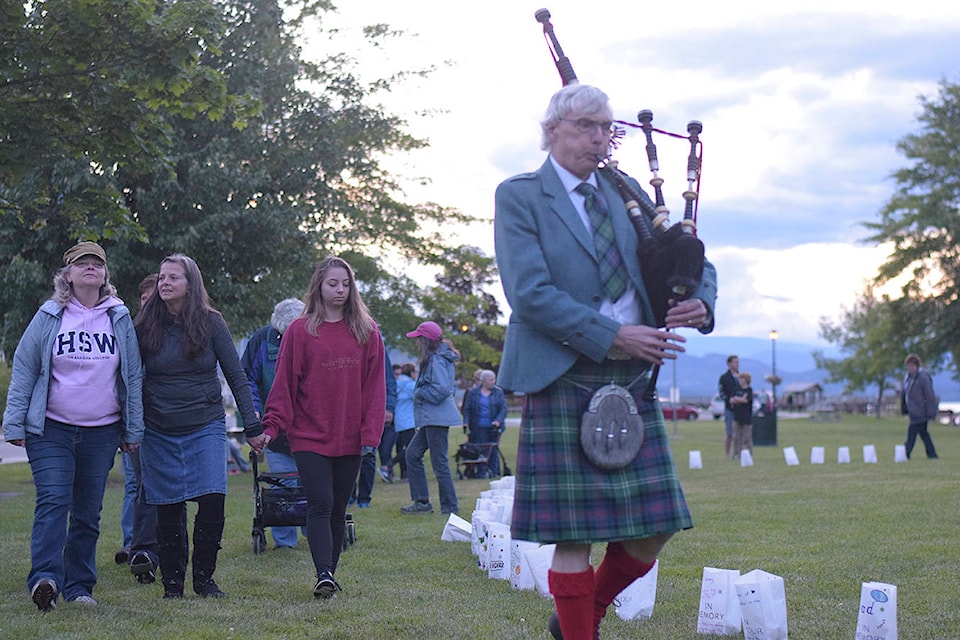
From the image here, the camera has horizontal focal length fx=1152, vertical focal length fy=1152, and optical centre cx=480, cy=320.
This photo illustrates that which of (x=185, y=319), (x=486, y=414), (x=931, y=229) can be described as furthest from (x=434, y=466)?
(x=931, y=229)

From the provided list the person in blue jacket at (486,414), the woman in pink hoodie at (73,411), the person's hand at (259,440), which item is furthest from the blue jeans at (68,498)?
the person in blue jacket at (486,414)

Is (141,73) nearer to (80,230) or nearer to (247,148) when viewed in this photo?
(80,230)

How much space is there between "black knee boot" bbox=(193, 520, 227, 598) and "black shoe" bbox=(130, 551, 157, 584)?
0.73m

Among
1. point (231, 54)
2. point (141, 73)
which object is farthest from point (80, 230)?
point (231, 54)

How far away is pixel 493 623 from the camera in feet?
19.4

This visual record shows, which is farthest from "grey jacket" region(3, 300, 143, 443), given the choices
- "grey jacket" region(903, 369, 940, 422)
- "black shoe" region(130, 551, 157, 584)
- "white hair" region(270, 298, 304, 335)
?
"grey jacket" region(903, 369, 940, 422)

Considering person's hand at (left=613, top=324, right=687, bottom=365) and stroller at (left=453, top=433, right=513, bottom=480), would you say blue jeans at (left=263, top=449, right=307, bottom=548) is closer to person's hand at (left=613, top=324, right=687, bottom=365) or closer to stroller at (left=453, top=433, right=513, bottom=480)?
person's hand at (left=613, top=324, right=687, bottom=365)

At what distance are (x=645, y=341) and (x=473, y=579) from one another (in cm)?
399

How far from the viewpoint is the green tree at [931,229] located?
4281 cm

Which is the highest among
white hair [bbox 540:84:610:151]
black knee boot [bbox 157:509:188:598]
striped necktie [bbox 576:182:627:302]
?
white hair [bbox 540:84:610:151]

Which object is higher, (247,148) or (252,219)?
(247,148)

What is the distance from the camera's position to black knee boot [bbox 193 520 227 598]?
6.93 m

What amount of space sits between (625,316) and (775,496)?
1057cm

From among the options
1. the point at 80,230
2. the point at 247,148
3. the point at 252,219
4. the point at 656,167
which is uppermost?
the point at 247,148
